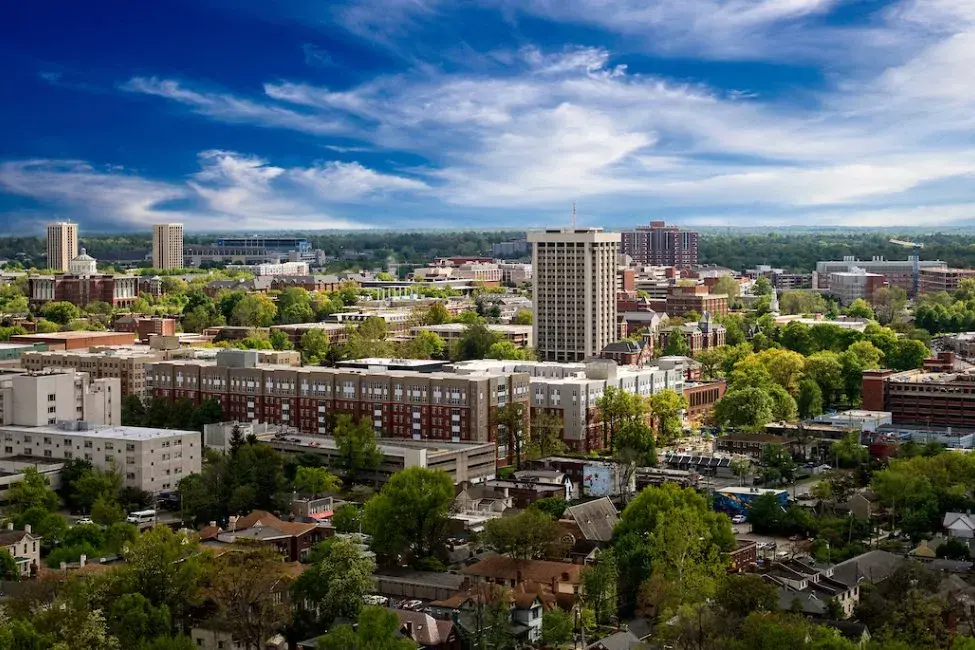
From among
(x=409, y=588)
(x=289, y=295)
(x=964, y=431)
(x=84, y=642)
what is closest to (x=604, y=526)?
(x=409, y=588)

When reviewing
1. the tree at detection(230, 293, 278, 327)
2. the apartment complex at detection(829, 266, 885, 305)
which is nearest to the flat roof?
the tree at detection(230, 293, 278, 327)

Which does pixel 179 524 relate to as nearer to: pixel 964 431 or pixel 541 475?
pixel 541 475

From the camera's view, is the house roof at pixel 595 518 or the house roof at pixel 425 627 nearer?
the house roof at pixel 425 627

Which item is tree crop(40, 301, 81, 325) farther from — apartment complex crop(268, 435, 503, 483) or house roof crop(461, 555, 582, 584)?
house roof crop(461, 555, 582, 584)

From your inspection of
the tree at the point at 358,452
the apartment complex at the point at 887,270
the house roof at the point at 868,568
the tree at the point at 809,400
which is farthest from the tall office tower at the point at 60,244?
the house roof at the point at 868,568

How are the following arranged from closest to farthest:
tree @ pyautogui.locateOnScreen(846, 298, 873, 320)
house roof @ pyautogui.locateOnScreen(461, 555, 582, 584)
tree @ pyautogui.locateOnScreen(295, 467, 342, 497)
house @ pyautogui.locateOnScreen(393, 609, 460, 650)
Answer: house @ pyautogui.locateOnScreen(393, 609, 460, 650) < house roof @ pyautogui.locateOnScreen(461, 555, 582, 584) < tree @ pyautogui.locateOnScreen(295, 467, 342, 497) < tree @ pyautogui.locateOnScreen(846, 298, 873, 320)

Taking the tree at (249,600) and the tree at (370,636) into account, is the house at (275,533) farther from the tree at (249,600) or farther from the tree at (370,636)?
the tree at (370,636)

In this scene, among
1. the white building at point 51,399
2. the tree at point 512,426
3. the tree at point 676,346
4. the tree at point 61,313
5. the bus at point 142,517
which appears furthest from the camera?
the tree at point 61,313

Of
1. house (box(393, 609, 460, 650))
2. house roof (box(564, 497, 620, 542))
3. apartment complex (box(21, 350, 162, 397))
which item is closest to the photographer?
house (box(393, 609, 460, 650))
